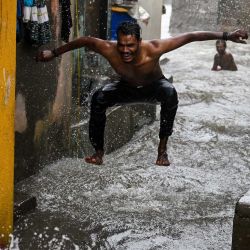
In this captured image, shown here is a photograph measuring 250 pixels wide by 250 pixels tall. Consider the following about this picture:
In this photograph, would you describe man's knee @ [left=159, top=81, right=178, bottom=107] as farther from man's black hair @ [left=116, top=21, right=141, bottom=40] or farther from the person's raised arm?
the person's raised arm

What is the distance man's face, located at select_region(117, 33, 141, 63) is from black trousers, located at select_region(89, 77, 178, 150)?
0.42 metres

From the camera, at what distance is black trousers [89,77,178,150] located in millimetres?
5387

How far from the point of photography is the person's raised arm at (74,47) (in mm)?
5145

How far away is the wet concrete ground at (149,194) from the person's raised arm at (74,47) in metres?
1.57

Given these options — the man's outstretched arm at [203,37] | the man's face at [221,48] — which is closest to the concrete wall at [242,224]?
the man's outstretched arm at [203,37]

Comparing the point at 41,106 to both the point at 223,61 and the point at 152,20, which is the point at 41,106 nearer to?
the point at 152,20

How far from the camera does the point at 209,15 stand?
19328 mm

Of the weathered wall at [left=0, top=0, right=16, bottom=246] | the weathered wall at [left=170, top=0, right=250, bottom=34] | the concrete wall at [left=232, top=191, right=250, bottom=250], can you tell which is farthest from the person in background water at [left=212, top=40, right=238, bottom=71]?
the concrete wall at [left=232, top=191, right=250, bottom=250]

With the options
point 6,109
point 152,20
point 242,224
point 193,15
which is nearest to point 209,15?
point 193,15

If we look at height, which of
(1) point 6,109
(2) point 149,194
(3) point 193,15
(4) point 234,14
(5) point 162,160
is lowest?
(2) point 149,194

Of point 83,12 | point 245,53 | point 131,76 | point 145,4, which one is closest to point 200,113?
point 145,4

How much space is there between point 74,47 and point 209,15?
595 inches

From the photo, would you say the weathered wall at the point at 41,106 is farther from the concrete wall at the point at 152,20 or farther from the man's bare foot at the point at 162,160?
the concrete wall at the point at 152,20

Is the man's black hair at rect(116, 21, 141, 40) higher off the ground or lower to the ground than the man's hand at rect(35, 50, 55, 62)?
higher
